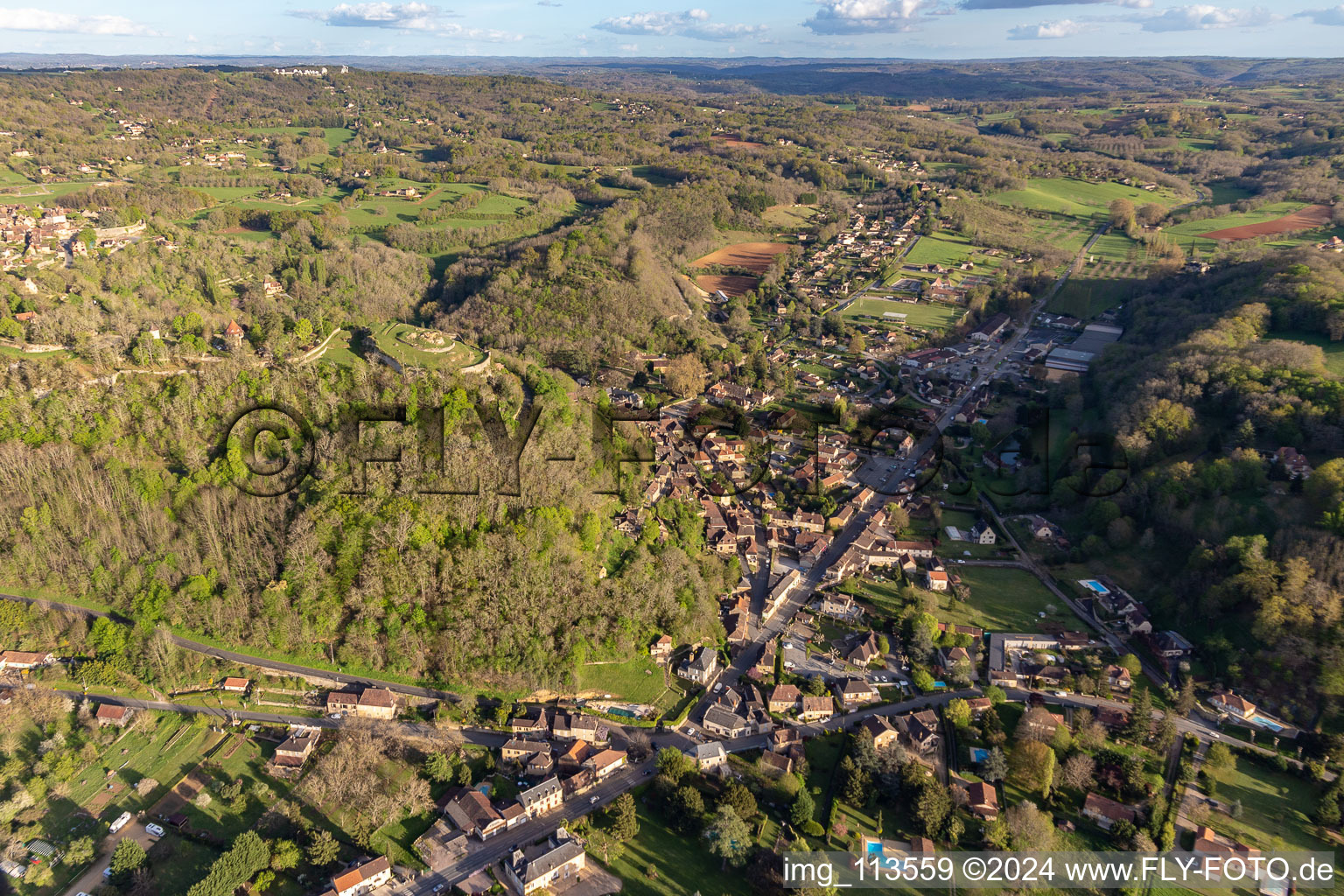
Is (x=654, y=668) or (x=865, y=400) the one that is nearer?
(x=654, y=668)

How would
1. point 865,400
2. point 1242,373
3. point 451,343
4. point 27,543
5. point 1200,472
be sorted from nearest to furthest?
1. point 27,543
2. point 1200,472
3. point 1242,373
4. point 451,343
5. point 865,400

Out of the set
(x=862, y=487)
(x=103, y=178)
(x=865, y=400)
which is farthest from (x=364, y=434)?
(x=103, y=178)

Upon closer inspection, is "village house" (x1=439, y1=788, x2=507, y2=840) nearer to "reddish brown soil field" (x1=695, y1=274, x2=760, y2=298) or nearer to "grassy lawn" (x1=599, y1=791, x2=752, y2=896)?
"grassy lawn" (x1=599, y1=791, x2=752, y2=896)

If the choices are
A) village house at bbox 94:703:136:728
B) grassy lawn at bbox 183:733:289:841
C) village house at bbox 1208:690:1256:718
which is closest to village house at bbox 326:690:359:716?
grassy lawn at bbox 183:733:289:841

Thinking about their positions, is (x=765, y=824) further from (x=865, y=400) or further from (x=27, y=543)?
(x=865, y=400)

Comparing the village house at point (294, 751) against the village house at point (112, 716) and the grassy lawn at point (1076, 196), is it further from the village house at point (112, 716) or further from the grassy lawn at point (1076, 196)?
the grassy lawn at point (1076, 196)

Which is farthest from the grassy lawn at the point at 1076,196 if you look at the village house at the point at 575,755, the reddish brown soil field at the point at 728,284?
the village house at the point at 575,755
